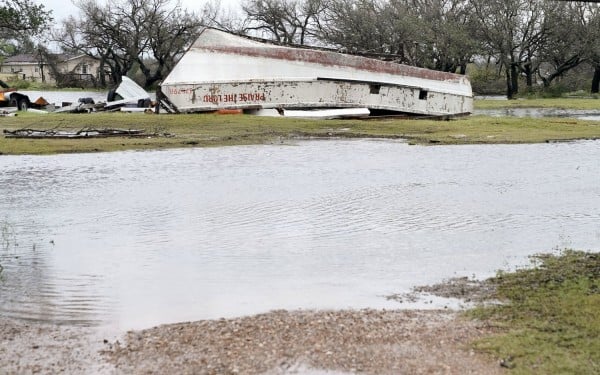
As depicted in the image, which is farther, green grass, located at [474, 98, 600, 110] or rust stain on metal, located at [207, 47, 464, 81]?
green grass, located at [474, 98, 600, 110]

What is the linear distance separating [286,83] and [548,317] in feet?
94.5

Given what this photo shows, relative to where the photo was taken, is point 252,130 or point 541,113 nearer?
point 252,130

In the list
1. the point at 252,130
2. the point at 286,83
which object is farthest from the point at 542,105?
the point at 252,130

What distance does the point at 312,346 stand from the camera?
6.93m

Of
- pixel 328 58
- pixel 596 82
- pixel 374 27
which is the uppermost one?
pixel 374 27

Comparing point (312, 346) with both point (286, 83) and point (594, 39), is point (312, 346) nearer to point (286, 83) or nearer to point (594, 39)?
point (286, 83)

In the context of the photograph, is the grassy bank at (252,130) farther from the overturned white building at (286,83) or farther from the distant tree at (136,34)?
the distant tree at (136,34)

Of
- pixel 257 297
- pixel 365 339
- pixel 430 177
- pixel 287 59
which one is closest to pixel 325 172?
pixel 430 177

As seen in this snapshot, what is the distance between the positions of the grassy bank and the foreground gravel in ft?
59.0

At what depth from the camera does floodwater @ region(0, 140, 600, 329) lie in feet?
30.1

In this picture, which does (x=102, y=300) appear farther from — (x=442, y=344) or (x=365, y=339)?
(x=442, y=344)

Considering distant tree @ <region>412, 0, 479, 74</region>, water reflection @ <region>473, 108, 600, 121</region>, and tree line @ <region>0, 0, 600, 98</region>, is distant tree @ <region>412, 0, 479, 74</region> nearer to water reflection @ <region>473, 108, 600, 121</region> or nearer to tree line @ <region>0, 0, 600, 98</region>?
tree line @ <region>0, 0, 600, 98</region>

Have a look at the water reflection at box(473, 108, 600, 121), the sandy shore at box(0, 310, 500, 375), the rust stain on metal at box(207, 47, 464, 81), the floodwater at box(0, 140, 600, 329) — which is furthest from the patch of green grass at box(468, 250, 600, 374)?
the water reflection at box(473, 108, 600, 121)

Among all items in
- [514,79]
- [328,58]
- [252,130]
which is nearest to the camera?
[252,130]
